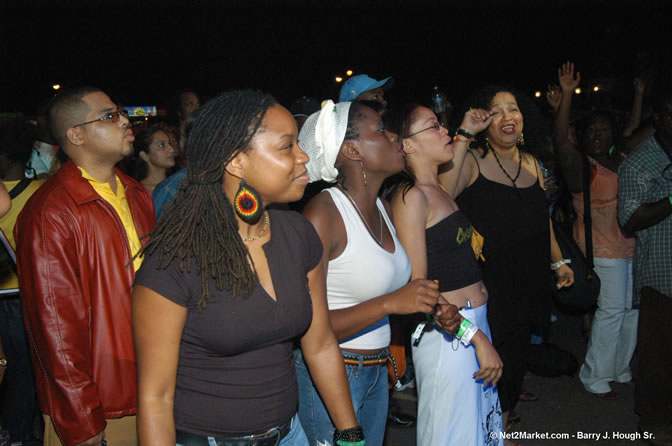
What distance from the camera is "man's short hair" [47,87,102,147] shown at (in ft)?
9.44

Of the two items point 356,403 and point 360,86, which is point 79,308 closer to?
point 356,403


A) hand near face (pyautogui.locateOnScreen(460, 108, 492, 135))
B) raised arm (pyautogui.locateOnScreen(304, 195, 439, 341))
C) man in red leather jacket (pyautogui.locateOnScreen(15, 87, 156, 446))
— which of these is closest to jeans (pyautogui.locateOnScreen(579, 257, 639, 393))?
hand near face (pyautogui.locateOnScreen(460, 108, 492, 135))

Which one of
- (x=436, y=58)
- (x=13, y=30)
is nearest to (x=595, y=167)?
(x=13, y=30)

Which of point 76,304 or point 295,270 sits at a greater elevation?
point 295,270

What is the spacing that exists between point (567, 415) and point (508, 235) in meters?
1.92

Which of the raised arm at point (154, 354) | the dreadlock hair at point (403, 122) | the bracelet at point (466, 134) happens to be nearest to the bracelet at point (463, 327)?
the dreadlock hair at point (403, 122)

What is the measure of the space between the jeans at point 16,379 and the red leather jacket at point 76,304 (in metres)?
1.60

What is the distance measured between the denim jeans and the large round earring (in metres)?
0.92

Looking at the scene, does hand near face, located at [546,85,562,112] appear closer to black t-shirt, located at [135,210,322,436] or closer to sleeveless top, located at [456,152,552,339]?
sleeveless top, located at [456,152,552,339]

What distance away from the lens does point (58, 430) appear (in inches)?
95.2

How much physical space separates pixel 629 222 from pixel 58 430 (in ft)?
12.9

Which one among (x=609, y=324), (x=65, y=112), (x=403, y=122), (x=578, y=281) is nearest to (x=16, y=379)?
(x=65, y=112)

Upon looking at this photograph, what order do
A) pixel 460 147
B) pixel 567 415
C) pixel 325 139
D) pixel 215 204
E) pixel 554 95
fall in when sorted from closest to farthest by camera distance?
1. pixel 215 204
2. pixel 325 139
3. pixel 460 147
4. pixel 567 415
5. pixel 554 95

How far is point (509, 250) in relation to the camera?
12.7 ft
